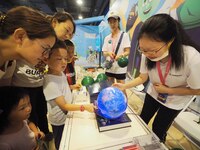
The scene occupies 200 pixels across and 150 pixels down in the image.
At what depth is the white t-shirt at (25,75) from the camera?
117cm

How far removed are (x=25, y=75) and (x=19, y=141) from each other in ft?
1.76

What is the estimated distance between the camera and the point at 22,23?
2.31 feet

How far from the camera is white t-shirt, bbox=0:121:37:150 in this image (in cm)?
82

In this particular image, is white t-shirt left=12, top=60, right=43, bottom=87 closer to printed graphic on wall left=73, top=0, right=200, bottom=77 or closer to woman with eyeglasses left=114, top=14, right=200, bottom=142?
woman with eyeglasses left=114, top=14, right=200, bottom=142

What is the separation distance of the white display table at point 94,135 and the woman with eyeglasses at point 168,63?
0.36m

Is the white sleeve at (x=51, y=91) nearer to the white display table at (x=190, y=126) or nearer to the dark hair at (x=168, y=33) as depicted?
→ the dark hair at (x=168, y=33)

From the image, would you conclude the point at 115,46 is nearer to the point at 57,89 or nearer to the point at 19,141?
the point at 57,89

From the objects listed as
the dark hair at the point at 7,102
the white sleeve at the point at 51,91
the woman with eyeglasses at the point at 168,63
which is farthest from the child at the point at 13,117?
the woman with eyeglasses at the point at 168,63

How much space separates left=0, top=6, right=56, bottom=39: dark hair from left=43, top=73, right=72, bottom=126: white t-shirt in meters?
0.37

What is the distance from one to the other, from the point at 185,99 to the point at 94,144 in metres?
0.81

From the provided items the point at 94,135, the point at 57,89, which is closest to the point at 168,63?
the point at 94,135

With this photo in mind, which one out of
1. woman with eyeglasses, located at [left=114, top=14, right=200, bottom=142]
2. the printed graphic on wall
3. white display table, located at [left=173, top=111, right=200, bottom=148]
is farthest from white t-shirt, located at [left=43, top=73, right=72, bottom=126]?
the printed graphic on wall

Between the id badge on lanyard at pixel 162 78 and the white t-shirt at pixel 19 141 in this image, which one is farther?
the id badge on lanyard at pixel 162 78

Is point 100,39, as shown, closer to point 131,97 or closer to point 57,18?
point 131,97
